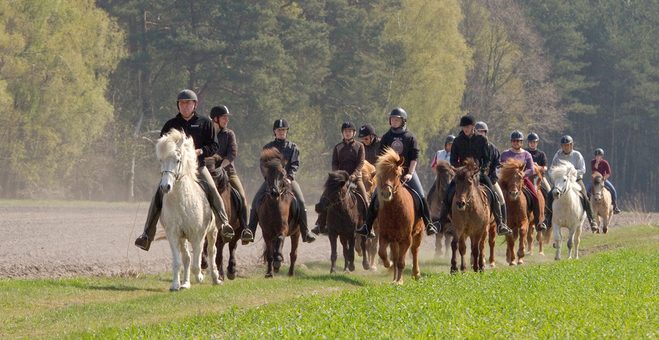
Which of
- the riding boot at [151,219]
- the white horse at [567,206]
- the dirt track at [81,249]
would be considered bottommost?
the dirt track at [81,249]

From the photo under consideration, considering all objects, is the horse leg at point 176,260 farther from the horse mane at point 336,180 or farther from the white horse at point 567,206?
the white horse at point 567,206

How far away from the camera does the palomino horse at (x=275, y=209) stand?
47.6 feet

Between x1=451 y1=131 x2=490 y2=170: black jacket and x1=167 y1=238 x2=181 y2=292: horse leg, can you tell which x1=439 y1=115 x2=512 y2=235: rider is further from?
x1=167 y1=238 x2=181 y2=292: horse leg

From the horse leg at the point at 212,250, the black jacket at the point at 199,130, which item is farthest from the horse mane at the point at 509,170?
the black jacket at the point at 199,130

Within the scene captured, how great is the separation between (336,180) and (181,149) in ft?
13.4

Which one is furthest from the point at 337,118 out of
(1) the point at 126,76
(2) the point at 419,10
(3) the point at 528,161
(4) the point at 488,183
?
(4) the point at 488,183

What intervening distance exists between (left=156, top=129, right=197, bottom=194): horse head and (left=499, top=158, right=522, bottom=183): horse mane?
25.2 feet

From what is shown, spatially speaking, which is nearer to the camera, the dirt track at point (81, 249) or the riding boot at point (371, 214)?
the riding boot at point (371, 214)

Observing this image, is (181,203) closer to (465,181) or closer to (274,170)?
(274,170)

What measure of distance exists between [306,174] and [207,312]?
43758 millimetres

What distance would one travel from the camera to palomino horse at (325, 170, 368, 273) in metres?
15.5

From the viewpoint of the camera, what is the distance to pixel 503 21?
208 feet

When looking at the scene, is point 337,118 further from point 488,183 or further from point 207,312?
point 207,312

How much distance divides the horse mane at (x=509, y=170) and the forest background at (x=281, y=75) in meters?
27.7
